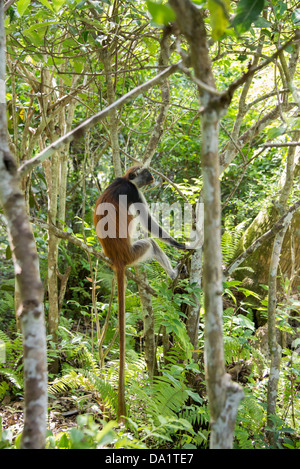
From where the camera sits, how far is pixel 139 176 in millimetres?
4547

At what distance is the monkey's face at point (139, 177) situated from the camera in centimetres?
450

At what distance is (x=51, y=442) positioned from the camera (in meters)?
2.10

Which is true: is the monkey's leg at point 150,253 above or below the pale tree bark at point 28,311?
above

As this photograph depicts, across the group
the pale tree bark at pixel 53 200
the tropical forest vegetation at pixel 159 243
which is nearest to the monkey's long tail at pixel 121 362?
the tropical forest vegetation at pixel 159 243

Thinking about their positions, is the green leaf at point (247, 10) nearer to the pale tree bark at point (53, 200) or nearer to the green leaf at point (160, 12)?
the green leaf at point (160, 12)

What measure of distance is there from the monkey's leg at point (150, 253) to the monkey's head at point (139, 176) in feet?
2.22

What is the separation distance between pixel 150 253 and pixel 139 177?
35.1 inches

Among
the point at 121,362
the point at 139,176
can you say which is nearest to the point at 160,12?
the point at 121,362

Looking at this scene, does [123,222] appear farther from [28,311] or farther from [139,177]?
[28,311]

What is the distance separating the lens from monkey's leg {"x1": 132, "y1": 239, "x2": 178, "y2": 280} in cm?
443

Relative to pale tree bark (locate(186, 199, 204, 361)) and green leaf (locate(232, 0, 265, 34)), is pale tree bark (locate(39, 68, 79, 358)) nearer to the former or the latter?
pale tree bark (locate(186, 199, 204, 361))

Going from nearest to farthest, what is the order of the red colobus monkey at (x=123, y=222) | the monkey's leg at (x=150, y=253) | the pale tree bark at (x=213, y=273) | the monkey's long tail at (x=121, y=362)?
1. the pale tree bark at (x=213, y=273)
2. the monkey's long tail at (x=121, y=362)
3. the red colobus monkey at (x=123, y=222)
4. the monkey's leg at (x=150, y=253)

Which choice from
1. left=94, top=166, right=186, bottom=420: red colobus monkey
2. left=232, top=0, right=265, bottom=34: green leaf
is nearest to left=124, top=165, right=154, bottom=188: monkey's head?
left=94, top=166, right=186, bottom=420: red colobus monkey
